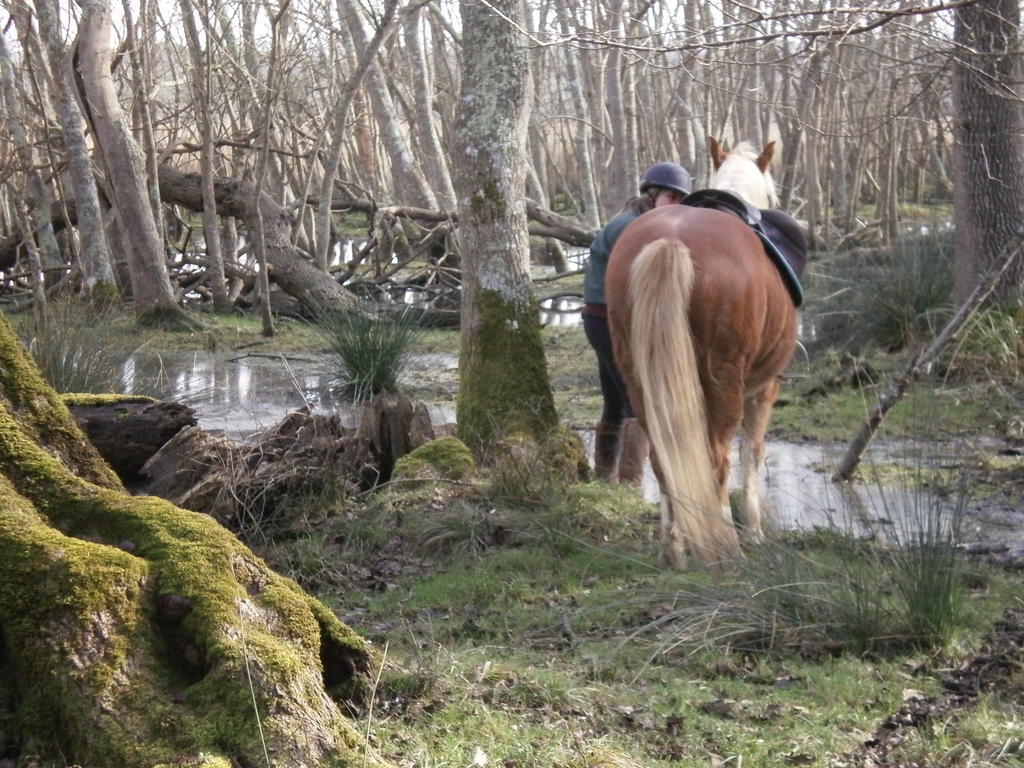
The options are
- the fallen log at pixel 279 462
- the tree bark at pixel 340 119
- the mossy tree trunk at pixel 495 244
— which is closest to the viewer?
the fallen log at pixel 279 462

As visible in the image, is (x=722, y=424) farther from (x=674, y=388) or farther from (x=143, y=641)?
(x=143, y=641)

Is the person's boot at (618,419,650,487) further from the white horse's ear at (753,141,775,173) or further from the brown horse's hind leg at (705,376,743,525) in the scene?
the white horse's ear at (753,141,775,173)

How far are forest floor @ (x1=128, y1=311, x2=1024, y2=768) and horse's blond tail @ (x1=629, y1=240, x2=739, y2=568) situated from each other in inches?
11.4

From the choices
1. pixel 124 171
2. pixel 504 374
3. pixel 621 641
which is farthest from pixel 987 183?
pixel 124 171

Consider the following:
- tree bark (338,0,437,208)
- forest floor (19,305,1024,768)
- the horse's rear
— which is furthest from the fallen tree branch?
tree bark (338,0,437,208)

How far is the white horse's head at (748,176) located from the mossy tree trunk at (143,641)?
15.1ft

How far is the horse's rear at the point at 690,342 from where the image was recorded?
539cm

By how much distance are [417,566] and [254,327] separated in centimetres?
912

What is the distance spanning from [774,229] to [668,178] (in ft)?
2.66

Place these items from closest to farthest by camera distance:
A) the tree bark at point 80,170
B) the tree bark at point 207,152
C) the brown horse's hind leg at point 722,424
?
1. the brown horse's hind leg at point 722,424
2. the tree bark at point 80,170
3. the tree bark at point 207,152

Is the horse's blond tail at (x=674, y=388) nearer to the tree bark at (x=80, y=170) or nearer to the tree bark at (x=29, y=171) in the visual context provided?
the tree bark at (x=29, y=171)

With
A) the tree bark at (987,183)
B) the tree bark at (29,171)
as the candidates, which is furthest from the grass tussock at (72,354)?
the tree bark at (987,183)

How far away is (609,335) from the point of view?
286 inches

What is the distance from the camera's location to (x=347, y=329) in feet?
34.1
